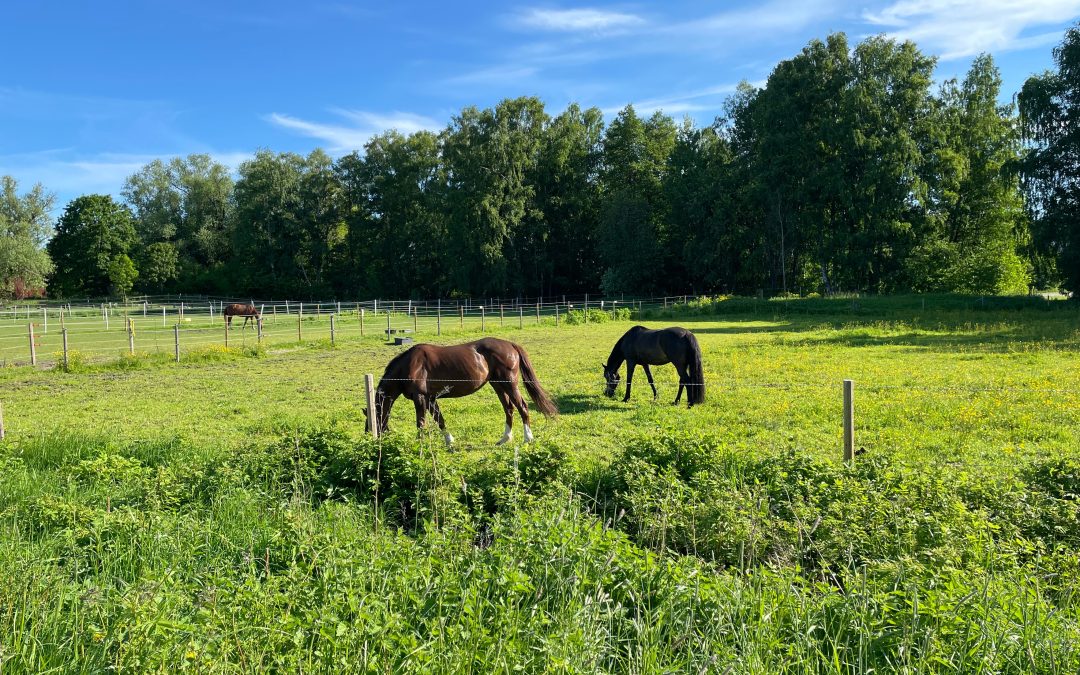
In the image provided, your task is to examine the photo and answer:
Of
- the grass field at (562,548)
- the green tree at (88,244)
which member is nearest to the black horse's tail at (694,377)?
the grass field at (562,548)

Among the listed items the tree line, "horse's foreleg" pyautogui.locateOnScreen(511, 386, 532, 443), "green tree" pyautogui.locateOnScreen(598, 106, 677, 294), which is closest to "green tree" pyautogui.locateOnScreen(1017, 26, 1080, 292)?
the tree line

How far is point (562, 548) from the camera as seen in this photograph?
374 cm

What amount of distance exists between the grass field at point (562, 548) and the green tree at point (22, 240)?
2269 inches

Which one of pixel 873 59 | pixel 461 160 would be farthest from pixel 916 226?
pixel 461 160

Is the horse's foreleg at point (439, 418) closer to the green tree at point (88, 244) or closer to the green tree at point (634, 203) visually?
the green tree at point (634, 203)

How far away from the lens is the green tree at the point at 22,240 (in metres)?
53.9

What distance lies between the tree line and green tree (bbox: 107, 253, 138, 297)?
0.99ft

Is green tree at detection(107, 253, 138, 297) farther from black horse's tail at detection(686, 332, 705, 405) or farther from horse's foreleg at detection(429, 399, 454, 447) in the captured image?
black horse's tail at detection(686, 332, 705, 405)

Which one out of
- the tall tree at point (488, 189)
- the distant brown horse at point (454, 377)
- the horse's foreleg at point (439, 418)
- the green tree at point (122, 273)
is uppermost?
the tall tree at point (488, 189)

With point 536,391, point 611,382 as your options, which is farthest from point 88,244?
point 536,391

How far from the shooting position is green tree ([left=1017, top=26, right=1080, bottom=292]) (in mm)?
31625

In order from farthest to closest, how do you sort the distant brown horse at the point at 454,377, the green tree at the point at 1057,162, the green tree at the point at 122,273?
the green tree at the point at 122,273 < the green tree at the point at 1057,162 < the distant brown horse at the point at 454,377

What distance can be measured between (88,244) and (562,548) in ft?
265

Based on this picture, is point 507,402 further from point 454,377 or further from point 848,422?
point 848,422
